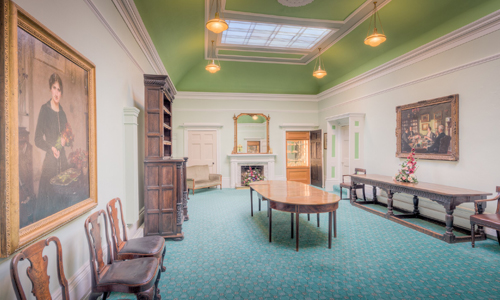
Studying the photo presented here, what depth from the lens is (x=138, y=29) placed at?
12.9 feet

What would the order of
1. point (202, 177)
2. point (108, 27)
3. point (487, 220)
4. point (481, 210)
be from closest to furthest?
point (108, 27) < point (487, 220) < point (481, 210) < point (202, 177)

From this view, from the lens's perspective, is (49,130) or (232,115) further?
(232,115)

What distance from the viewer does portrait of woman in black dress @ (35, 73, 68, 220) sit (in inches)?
62.9

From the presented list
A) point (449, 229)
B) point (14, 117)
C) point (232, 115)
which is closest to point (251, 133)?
point (232, 115)

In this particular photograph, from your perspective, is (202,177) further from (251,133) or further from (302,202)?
(302,202)

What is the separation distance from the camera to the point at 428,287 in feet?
8.10

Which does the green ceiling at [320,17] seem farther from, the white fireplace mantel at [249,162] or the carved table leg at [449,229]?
the carved table leg at [449,229]

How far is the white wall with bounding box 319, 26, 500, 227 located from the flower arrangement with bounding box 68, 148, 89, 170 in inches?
226

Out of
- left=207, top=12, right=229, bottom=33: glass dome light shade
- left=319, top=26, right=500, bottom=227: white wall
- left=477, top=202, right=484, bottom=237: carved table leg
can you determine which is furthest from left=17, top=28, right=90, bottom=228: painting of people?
left=319, top=26, right=500, bottom=227: white wall

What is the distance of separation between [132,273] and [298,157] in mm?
8028

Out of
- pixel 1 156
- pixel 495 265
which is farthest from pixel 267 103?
pixel 1 156

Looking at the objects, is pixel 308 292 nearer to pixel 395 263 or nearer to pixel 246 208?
pixel 395 263

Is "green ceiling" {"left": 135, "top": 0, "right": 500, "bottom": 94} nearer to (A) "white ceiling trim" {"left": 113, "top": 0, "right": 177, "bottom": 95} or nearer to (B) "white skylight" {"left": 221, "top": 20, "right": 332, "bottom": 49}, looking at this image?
(A) "white ceiling trim" {"left": 113, "top": 0, "right": 177, "bottom": 95}

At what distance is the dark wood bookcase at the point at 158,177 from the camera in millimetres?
3678
